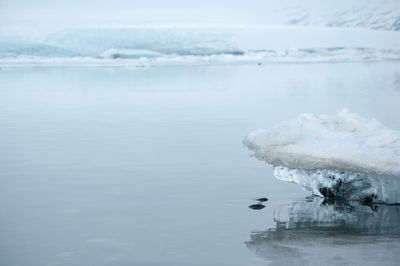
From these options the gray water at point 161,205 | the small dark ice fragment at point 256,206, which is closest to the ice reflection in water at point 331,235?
the gray water at point 161,205

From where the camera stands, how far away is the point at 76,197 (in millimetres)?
4371

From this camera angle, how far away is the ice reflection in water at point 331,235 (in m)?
3.09

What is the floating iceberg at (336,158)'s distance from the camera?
4.00 meters

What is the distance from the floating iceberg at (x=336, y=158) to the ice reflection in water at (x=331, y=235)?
10 centimetres

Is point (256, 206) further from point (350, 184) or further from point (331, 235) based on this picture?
point (331, 235)

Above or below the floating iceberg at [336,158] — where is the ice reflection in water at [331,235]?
below

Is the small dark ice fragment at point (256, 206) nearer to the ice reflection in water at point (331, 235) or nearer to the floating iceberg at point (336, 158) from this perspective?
the ice reflection in water at point (331, 235)

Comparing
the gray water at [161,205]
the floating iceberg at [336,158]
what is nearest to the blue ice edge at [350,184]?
the floating iceberg at [336,158]

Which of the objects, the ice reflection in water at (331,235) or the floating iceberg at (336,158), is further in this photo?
the floating iceberg at (336,158)

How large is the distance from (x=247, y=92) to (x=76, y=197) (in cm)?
1021

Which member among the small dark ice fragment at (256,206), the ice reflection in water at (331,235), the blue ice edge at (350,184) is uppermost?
the blue ice edge at (350,184)

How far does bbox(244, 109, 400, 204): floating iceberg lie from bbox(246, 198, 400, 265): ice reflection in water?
101mm

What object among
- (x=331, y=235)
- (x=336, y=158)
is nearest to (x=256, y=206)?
(x=336, y=158)

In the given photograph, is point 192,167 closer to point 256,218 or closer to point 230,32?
point 256,218
